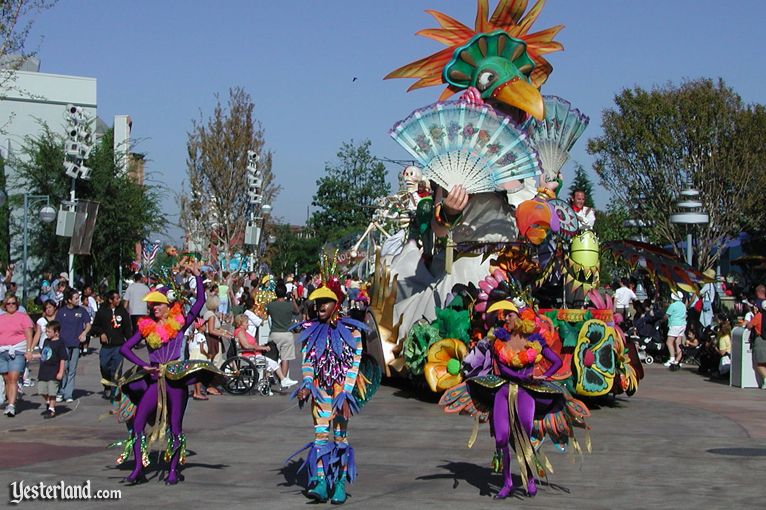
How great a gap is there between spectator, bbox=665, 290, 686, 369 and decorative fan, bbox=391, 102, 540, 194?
8.49 meters

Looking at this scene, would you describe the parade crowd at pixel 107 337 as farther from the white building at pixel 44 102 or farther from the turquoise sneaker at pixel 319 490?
the white building at pixel 44 102

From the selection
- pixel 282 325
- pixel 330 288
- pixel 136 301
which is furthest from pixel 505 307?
pixel 136 301

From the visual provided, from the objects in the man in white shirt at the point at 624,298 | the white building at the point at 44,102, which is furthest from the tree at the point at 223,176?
the man in white shirt at the point at 624,298

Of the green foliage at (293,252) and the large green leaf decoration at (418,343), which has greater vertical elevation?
the green foliage at (293,252)

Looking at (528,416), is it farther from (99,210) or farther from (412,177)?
(99,210)

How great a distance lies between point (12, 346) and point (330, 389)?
7.20m

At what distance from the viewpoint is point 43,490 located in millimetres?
9172

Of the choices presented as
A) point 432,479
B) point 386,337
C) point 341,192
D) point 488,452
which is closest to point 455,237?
point 386,337

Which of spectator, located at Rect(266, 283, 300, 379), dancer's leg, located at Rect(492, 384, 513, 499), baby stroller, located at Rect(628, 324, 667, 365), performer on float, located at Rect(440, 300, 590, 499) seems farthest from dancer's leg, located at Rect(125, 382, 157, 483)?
baby stroller, located at Rect(628, 324, 667, 365)

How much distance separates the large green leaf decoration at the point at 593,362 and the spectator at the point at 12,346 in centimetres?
725

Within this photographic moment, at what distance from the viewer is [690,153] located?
37.7 metres

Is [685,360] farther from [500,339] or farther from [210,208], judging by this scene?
[210,208]

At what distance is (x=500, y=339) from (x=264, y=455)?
326 centimetres

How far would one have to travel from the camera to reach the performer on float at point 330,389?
8766 mm
